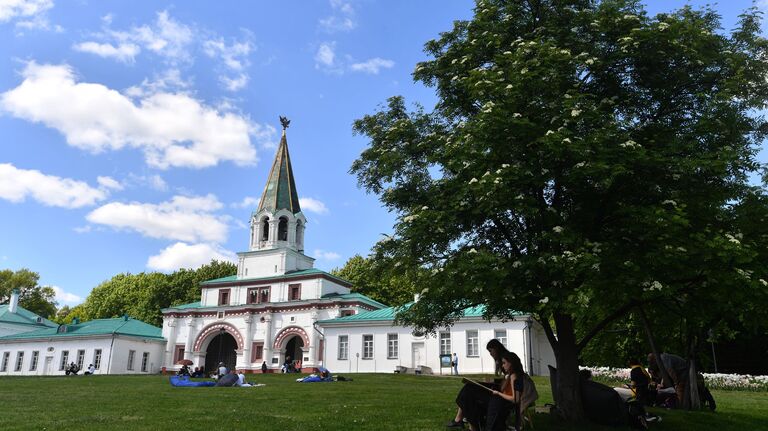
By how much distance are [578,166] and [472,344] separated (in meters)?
32.2

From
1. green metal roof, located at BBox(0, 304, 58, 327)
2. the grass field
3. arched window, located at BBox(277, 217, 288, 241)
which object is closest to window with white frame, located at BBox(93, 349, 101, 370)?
green metal roof, located at BBox(0, 304, 58, 327)

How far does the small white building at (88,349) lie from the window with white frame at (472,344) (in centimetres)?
3035

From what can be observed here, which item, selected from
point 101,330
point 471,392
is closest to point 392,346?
point 101,330

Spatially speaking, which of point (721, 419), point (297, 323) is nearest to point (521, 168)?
point (721, 419)

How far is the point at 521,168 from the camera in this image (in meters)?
10.1

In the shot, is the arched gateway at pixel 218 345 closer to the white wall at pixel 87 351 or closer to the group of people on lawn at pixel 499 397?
the white wall at pixel 87 351

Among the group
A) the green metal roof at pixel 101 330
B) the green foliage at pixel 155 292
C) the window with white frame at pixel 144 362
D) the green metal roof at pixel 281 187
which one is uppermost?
the green metal roof at pixel 281 187

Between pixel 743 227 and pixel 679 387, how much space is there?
5.47 meters

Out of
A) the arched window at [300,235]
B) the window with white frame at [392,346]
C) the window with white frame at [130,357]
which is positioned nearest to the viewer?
the window with white frame at [392,346]

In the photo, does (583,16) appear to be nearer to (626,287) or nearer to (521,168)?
(521,168)

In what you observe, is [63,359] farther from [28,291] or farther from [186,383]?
[186,383]

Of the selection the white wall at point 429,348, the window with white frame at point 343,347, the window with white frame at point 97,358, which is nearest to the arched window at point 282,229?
the white wall at point 429,348

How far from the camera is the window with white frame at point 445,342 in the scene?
4107cm

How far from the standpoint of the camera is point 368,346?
143ft
